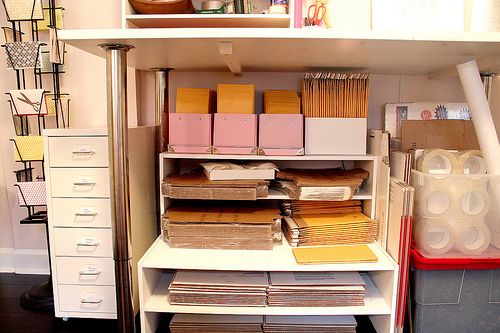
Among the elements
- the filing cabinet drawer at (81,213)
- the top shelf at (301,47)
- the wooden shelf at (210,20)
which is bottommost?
the filing cabinet drawer at (81,213)

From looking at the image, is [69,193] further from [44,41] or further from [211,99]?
[44,41]

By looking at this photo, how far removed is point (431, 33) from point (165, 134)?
3.47ft

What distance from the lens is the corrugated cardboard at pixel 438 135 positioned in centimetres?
150

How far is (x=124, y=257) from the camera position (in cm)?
112

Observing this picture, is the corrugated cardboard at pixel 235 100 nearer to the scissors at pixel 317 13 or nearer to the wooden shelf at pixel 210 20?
the wooden shelf at pixel 210 20

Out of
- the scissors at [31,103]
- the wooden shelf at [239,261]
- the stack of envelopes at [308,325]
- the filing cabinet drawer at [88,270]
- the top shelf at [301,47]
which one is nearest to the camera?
the top shelf at [301,47]

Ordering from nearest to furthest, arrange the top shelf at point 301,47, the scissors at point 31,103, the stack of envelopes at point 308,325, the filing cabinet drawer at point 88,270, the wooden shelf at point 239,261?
the top shelf at point 301,47, the wooden shelf at point 239,261, the stack of envelopes at point 308,325, the filing cabinet drawer at point 88,270, the scissors at point 31,103

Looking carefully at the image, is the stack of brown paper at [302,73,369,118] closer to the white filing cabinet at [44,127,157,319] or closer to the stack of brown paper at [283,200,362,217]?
the stack of brown paper at [283,200,362,217]

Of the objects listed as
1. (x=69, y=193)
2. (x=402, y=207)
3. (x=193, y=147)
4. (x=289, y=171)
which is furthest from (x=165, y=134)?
(x=402, y=207)

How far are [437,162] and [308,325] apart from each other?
29.9 inches

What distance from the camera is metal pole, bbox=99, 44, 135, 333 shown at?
1051 millimetres

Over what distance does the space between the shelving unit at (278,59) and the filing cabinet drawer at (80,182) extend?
222mm

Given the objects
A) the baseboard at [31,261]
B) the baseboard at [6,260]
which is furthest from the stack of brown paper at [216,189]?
the baseboard at [6,260]

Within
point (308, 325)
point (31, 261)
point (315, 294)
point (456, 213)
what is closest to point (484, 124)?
point (456, 213)
